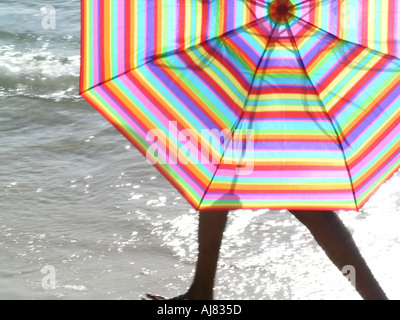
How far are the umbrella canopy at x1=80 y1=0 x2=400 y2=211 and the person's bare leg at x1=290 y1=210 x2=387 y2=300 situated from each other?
16 cm

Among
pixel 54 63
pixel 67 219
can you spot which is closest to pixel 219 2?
pixel 67 219

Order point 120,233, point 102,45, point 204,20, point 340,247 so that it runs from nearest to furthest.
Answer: point 204,20
point 102,45
point 340,247
point 120,233

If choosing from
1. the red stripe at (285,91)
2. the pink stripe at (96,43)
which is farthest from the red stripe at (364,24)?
the pink stripe at (96,43)

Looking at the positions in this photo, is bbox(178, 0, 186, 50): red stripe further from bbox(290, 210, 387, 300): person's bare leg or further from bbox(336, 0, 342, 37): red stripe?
bbox(290, 210, 387, 300): person's bare leg

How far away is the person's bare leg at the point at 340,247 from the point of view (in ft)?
8.77

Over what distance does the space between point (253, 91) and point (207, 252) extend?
26.3 inches

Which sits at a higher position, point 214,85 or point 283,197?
point 214,85

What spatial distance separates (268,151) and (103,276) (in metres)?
1.06

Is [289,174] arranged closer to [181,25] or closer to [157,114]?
[157,114]

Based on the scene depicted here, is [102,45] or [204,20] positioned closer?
[204,20]

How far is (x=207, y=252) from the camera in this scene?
278 centimetres

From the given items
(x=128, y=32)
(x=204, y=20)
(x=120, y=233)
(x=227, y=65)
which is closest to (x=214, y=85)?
(x=227, y=65)
